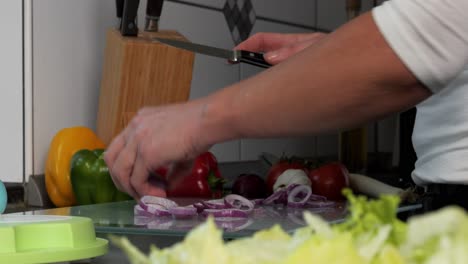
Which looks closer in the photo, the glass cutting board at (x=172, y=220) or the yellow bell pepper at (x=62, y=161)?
the glass cutting board at (x=172, y=220)

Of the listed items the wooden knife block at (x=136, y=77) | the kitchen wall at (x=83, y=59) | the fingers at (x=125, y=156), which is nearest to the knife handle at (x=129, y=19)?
the wooden knife block at (x=136, y=77)

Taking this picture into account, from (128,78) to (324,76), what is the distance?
3.22ft

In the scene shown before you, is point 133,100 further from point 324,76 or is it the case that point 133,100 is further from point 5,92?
point 324,76

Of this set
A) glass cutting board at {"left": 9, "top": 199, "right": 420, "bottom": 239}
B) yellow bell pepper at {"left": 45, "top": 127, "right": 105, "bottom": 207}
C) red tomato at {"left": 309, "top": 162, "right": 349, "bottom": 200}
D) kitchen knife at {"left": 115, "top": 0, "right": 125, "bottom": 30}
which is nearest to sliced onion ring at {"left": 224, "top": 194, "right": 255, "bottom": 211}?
glass cutting board at {"left": 9, "top": 199, "right": 420, "bottom": 239}

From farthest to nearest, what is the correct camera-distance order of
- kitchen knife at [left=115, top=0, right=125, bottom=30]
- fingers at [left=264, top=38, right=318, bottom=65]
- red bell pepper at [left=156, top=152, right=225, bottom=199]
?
red bell pepper at [left=156, top=152, right=225, bottom=199]
kitchen knife at [left=115, top=0, right=125, bottom=30]
fingers at [left=264, top=38, right=318, bottom=65]

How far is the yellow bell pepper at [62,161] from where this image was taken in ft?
5.50

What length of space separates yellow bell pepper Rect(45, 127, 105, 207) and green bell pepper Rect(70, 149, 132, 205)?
0.8 inches

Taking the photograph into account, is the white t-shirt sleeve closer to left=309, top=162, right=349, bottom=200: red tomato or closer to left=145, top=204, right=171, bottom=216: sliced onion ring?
left=145, top=204, right=171, bottom=216: sliced onion ring

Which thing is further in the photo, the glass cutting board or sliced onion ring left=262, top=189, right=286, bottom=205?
sliced onion ring left=262, top=189, right=286, bottom=205

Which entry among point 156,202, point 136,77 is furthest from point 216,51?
point 136,77

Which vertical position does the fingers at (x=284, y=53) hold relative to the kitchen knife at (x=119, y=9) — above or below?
below

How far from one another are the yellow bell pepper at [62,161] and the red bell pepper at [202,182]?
24 centimetres

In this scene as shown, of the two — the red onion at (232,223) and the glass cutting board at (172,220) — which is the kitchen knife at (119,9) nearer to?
the glass cutting board at (172,220)

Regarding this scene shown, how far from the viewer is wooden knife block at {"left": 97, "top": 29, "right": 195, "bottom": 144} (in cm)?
166
